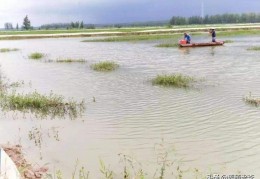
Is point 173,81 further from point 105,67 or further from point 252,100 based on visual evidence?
point 105,67

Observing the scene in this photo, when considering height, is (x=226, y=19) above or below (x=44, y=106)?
above

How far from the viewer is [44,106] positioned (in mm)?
13852

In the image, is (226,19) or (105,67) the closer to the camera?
(105,67)

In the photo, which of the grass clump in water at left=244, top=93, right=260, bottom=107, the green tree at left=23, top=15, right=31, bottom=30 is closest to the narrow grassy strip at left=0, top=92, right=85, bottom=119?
the grass clump in water at left=244, top=93, right=260, bottom=107

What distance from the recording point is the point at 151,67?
79.0 ft

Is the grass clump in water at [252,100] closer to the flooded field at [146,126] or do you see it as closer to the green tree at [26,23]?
the flooded field at [146,126]

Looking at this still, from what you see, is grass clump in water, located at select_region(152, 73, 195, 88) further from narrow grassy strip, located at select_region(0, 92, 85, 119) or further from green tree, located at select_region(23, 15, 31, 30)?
green tree, located at select_region(23, 15, 31, 30)

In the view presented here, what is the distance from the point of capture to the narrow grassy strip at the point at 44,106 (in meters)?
13.1

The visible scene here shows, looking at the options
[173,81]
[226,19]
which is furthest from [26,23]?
[173,81]

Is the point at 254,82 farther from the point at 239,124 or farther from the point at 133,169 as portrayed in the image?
the point at 133,169

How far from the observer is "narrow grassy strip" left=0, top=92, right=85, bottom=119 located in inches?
517

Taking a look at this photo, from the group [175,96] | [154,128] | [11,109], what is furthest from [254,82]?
[11,109]

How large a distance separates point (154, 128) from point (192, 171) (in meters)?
2.97

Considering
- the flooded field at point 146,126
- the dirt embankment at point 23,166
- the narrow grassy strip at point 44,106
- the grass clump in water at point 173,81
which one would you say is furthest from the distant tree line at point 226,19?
the dirt embankment at point 23,166
